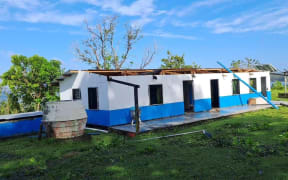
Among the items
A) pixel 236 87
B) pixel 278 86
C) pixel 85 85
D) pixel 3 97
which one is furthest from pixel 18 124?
pixel 278 86

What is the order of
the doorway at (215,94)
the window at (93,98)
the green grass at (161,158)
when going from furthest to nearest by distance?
1. the doorway at (215,94)
2. the window at (93,98)
3. the green grass at (161,158)

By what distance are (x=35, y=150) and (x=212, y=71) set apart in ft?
39.2

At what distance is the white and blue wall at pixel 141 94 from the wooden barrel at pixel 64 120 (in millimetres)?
1802

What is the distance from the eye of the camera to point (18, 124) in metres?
10.7

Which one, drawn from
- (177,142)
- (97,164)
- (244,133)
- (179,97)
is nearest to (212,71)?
(179,97)

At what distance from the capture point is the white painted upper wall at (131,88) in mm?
10812

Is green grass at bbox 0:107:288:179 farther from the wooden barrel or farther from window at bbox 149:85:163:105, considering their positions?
window at bbox 149:85:163:105

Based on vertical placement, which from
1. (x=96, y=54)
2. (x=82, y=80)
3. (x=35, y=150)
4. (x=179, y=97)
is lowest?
(x=35, y=150)

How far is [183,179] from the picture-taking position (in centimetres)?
457

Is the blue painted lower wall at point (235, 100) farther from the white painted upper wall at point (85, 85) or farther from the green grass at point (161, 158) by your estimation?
the white painted upper wall at point (85, 85)

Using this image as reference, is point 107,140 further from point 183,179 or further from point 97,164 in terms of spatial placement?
point 183,179

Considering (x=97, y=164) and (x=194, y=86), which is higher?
(x=194, y=86)

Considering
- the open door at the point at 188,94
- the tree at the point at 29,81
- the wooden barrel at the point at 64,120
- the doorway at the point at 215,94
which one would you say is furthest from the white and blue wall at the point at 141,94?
the tree at the point at 29,81

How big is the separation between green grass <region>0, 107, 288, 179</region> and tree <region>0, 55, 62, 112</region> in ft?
28.4
